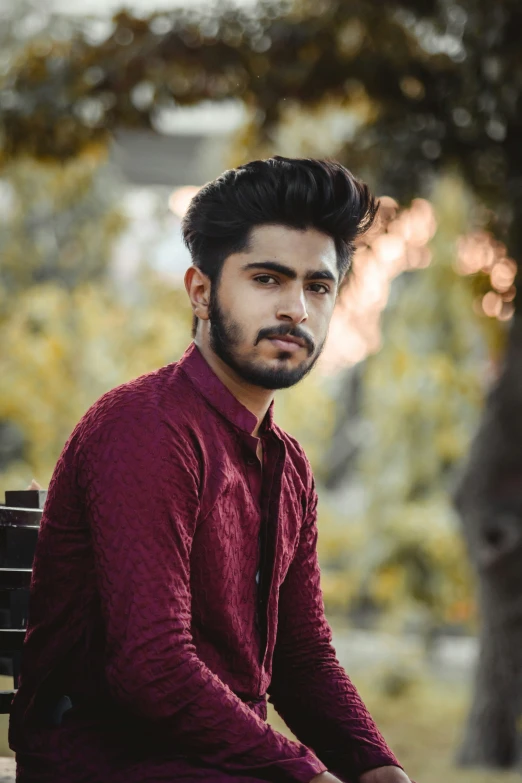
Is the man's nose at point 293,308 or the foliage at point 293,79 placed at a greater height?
the foliage at point 293,79

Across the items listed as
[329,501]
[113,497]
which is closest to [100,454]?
[113,497]

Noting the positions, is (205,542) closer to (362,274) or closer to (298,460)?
(298,460)

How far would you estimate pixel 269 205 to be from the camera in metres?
1.86

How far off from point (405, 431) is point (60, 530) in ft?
28.1

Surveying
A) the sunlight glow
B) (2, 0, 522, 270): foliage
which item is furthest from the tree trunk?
(2, 0, 522, 270): foliage

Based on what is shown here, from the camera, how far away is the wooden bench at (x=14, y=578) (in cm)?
218

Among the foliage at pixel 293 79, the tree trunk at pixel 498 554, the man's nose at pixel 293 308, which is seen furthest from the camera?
the tree trunk at pixel 498 554

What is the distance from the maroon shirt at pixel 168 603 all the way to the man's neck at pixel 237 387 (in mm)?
25

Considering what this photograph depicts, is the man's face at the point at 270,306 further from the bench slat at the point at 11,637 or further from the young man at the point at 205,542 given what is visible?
the bench slat at the point at 11,637

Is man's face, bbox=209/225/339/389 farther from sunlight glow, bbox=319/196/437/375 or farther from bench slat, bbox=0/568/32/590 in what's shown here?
sunlight glow, bbox=319/196/437/375

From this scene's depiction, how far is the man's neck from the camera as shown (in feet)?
6.29

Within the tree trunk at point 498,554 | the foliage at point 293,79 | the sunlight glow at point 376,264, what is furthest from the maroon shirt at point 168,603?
the tree trunk at point 498,554

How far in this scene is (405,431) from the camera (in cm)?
1017

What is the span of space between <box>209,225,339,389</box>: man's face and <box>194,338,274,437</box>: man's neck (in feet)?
0.09
